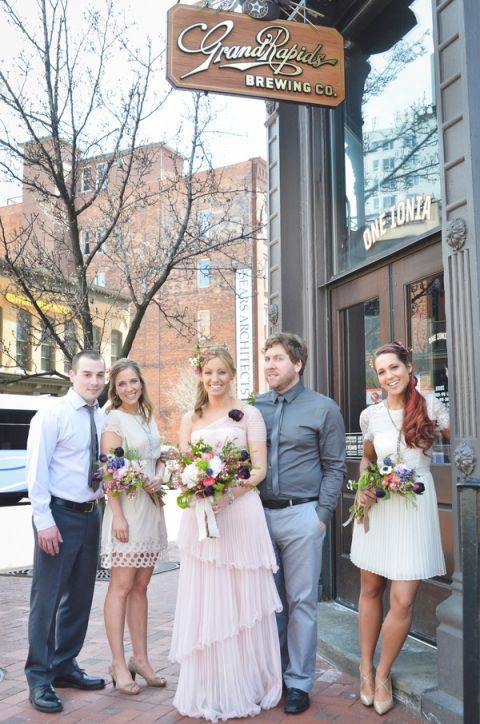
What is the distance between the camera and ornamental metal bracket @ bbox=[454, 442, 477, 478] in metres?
3.72

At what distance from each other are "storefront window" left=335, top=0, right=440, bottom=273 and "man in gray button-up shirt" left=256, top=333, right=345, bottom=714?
163cm

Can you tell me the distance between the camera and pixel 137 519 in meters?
4.52

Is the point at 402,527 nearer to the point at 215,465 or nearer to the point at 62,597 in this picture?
the point at 215,465

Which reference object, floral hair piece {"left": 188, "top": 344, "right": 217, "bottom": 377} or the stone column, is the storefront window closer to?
the stone column

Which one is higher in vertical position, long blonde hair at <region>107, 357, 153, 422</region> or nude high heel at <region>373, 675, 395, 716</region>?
long blonde hair at <region>107, 357, 153, 422</region>

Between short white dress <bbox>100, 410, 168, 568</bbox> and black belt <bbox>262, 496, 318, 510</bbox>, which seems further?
short white dress <bbox>100, 410, 168, 568</bbox>

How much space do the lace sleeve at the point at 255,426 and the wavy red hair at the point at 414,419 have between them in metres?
0.78

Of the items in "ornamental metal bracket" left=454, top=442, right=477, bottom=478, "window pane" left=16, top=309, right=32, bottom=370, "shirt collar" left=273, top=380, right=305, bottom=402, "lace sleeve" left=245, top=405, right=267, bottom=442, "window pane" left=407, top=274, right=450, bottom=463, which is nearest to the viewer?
"ornamental metal bracket" left=454, top=442, right=477, bottom=478

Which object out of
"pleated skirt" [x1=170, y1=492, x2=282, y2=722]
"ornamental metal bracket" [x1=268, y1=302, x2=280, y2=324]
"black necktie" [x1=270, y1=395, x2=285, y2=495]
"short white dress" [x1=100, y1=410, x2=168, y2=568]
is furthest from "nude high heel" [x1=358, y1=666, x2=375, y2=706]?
"ornamental metal bracket" [x1=268, y1=302, x2=280, y2=324]

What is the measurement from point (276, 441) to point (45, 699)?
79.0 inches

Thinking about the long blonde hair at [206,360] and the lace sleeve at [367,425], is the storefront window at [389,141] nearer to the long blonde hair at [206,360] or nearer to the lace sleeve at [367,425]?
the lace sleeve at [367,425]

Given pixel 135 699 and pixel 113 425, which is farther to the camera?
pixel 113 425

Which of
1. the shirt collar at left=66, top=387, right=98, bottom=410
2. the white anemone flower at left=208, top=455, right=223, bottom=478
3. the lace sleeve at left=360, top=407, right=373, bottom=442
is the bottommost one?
the white anemone flower at left=208, top=455, right=223, bottom=478

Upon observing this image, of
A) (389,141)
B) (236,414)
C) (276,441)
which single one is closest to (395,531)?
(276,441)
